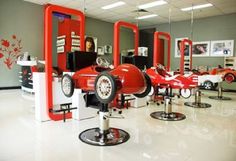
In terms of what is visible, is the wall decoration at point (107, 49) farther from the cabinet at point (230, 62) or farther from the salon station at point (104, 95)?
the cabinet at point (230, 62)

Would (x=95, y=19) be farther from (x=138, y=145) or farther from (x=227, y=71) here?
(x=138, y=145)

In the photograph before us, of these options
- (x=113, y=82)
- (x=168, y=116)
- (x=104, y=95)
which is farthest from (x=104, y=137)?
(x=168, y=116)

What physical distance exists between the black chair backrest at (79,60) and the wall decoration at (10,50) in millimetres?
5123

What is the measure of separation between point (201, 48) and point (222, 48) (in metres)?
0.89

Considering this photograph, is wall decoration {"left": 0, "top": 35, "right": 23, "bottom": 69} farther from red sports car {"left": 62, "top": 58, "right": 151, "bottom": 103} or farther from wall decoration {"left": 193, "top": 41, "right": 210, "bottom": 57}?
wall decoration {"left": 193, "top": 41, "right": 210, "bottom": 57}

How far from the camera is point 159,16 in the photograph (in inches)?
351

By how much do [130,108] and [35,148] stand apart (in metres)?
2.68

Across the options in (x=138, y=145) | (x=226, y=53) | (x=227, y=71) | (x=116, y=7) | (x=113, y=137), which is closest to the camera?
(x=138, y=145)

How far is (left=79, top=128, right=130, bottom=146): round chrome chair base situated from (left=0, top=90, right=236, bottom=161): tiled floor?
9cm

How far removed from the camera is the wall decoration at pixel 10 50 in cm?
695

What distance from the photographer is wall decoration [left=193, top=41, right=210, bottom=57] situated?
8.84 m

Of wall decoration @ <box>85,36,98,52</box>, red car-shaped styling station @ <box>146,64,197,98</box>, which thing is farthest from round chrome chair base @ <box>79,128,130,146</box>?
wall decoration @ <box>85,36,98,52</box>

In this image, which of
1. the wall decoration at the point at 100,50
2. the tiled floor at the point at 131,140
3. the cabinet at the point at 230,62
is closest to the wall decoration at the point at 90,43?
the wall decoration at the point at 100,50

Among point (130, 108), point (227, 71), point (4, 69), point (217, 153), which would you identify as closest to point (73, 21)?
point (4, 69)
